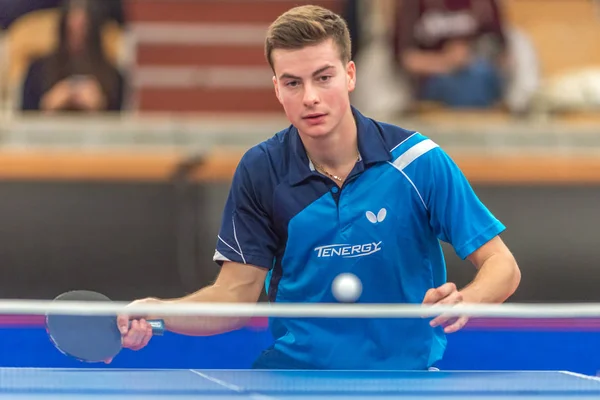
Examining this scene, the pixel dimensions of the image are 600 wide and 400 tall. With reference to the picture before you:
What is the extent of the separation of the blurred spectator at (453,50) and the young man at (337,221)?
11.7 ft

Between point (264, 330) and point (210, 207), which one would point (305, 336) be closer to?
point (264, 330)

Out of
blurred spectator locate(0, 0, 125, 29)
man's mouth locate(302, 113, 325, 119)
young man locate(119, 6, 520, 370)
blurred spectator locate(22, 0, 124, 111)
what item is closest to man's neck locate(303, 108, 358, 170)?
young man locate(119, 6, 520, 370)

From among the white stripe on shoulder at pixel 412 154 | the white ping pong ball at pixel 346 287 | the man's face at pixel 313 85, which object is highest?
the man's face at pixel 313 85

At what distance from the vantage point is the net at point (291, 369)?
224cm

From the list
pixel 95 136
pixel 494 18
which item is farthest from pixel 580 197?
pixel 95 136

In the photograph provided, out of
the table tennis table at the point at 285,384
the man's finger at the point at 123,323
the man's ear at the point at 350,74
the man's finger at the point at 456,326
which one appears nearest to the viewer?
the table tennis table at the point at 285,384

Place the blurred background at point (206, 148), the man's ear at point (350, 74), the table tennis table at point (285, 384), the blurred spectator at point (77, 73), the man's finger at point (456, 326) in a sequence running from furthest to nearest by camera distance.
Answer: the blurred spectator at point (77, 73) → the blurred background at point (206, 148) → the man's ear at point (350, 74) → the man's finger at point (456, 326) → the table tennis table at point (285, 384)

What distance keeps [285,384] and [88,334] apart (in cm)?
50

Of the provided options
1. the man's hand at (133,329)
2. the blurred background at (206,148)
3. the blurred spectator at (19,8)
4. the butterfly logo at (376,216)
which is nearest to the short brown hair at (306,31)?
the butterfly logo at (376,216)

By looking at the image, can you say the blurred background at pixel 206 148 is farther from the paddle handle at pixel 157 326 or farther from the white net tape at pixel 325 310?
the white net tape at pixel 325 310

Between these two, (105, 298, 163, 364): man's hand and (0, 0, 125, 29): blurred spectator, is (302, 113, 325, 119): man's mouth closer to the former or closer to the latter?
(105, 298, 163, 364): man's hand

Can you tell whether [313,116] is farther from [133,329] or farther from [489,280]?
[133,329]

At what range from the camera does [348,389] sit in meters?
2.29

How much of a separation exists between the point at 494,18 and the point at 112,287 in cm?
304
